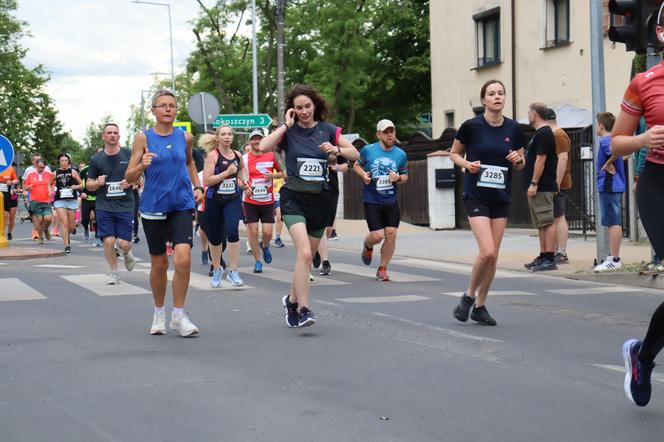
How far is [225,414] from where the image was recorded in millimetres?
5453

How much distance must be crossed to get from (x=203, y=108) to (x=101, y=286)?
49.3 feet

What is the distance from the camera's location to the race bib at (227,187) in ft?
40.1

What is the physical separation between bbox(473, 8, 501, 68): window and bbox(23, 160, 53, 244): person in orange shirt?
47.0 ft

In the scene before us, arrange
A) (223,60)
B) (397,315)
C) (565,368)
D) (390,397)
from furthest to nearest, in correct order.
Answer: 1. (223,60)
2. (397,315)
3. (565,368)
4. (390,397)

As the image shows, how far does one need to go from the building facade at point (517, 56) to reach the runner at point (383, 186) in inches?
555

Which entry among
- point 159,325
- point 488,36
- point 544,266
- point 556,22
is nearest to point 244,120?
point 556,22

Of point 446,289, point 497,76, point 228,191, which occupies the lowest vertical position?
point 446,289

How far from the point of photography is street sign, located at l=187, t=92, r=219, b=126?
1062 inches

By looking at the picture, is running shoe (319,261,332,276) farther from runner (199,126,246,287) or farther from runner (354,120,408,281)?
runner (199,126,246,287)

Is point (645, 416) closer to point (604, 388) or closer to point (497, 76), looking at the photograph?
point (604, 388)

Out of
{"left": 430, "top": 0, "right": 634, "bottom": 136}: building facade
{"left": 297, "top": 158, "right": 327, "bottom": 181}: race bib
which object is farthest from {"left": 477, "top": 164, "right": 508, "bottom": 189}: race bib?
{"left": 430, "top": 0, "right": 634, "bottom": 136}: building facade

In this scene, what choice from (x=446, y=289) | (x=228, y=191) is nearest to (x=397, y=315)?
(x=446, y=289)

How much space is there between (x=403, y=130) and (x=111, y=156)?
144 feet

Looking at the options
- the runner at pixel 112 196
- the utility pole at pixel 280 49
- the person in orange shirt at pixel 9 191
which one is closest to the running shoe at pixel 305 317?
the runner at pixel 112 196
